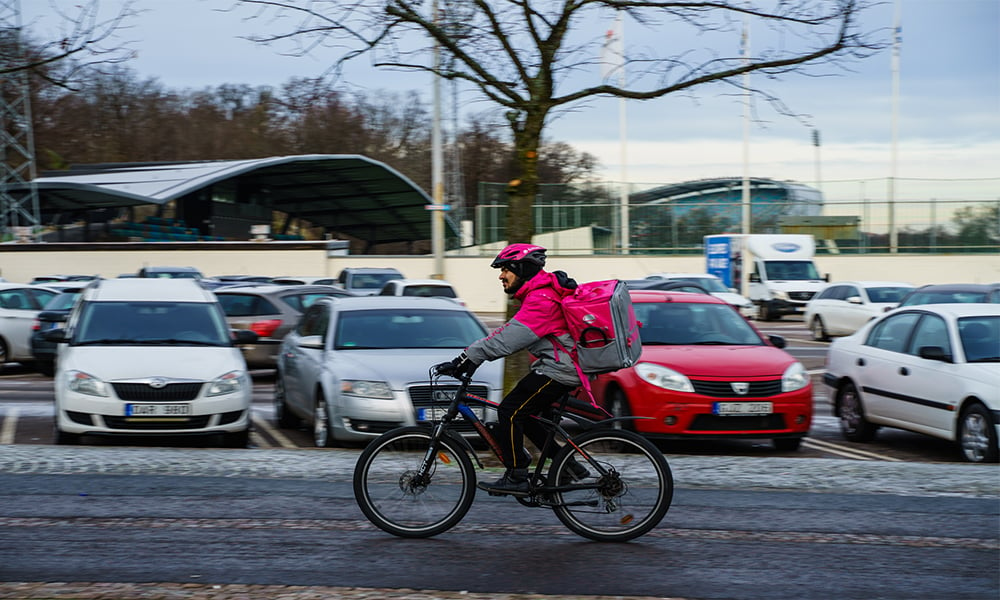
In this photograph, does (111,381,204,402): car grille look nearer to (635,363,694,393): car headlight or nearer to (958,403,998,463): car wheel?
(635,363,694,393): car headlight

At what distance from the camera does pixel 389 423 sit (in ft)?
33.6

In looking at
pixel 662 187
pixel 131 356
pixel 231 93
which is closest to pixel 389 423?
pixel 131 356

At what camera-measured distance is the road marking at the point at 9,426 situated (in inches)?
475

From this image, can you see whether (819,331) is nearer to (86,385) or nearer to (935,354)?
(935,354)

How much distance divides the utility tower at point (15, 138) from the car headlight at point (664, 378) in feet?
A: 21.0

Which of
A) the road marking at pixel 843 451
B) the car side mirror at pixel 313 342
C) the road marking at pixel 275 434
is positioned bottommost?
the road marking at pixel 843 451

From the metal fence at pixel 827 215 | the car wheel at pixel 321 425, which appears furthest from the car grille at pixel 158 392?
the metal fence at pixel 827 215

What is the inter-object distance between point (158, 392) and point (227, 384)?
64cm

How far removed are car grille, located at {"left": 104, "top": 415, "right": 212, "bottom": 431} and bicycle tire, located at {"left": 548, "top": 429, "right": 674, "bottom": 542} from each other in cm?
520

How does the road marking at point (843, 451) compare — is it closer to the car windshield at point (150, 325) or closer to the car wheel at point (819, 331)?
the car windshield at point (150, 325)

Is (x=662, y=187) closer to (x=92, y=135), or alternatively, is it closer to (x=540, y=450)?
(x=540, y=450)

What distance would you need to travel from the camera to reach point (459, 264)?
48.2 m

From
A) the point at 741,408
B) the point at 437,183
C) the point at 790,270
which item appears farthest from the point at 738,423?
the point at 790,270

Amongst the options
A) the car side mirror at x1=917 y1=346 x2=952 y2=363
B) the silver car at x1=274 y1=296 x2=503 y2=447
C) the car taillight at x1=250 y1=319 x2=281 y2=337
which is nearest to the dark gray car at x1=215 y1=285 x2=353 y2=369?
the car taillight at x1=250 y1=319 x2=281 y2=337
